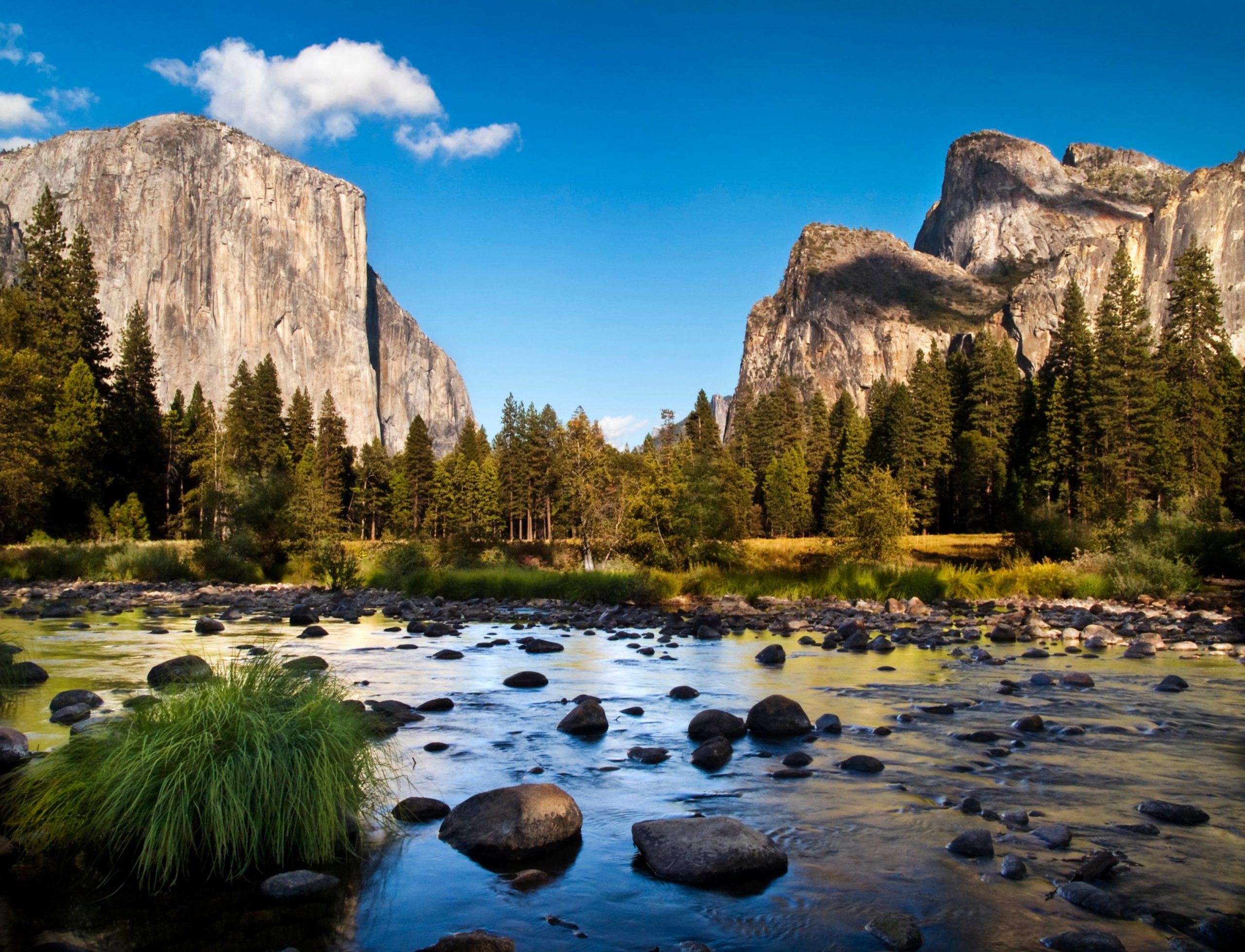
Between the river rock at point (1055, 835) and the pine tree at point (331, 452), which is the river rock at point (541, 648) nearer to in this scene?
the river rock at point (1055, 835)

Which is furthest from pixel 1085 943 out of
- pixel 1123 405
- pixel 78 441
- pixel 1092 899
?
pixel 78 441

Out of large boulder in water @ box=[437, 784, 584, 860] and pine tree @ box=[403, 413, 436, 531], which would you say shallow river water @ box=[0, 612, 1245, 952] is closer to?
large boulder in water @ box=[437, 784, 584, 860]

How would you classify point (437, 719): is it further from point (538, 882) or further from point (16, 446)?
point (16, 446)

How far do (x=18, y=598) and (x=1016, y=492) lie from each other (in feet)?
197

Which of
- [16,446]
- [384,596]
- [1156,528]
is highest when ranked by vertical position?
[16,446]

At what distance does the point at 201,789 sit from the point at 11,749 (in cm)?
265

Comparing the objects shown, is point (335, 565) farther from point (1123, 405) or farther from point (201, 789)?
point (1123, 405)

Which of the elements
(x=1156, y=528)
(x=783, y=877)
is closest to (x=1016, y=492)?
(x=1156, y=528)

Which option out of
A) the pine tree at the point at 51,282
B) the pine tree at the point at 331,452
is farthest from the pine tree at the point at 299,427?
the pine tree at the point at 51,282

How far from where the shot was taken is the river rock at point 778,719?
28.4 ft

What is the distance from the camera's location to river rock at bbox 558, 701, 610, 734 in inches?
343

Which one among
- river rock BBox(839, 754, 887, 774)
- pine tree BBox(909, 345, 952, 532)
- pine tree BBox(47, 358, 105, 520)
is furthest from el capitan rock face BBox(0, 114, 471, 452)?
river rock BBox(839, 754, 887, 774)

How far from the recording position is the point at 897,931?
4188 millimetres

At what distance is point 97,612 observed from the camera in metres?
20.7
